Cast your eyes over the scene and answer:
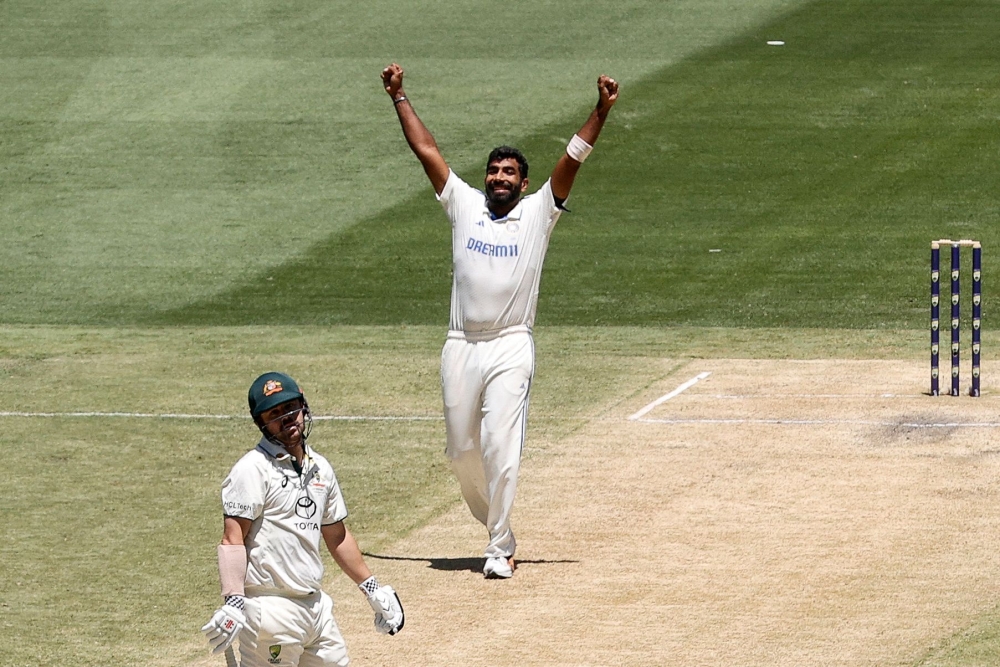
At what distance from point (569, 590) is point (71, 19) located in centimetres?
2651

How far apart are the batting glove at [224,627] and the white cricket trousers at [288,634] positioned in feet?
0.72

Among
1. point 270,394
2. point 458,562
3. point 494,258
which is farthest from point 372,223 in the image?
point 270,394

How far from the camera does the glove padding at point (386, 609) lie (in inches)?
291

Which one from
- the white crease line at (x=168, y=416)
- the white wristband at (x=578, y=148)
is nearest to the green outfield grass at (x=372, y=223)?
the white crease line at (x=168, y=416)

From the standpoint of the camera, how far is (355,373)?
58.0 feet

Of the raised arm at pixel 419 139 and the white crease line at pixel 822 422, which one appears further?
the white crease line at pixel 822 422

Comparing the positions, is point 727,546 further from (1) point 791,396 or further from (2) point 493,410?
(1) point 791,396

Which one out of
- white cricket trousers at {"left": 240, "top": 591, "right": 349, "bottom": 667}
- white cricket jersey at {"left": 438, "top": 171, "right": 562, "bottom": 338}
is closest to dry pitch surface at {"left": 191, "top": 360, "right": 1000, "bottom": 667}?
white cricket jersey at {"left": 438, "top": 171, "right": 562, "bottom": 338}

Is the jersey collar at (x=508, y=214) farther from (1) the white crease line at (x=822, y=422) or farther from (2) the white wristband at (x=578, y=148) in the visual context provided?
(1) the white crease line at (x=822, y=422)

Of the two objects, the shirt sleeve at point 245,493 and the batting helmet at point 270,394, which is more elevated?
the batting helmet at point 270,394

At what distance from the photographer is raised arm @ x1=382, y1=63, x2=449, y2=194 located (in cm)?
1099

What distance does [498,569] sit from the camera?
35.3 ft

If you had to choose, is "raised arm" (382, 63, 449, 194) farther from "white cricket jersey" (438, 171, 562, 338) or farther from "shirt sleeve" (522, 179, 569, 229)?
"shirt sleeve" (522, 179, 569, 229)

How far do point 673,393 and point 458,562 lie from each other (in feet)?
18.0
